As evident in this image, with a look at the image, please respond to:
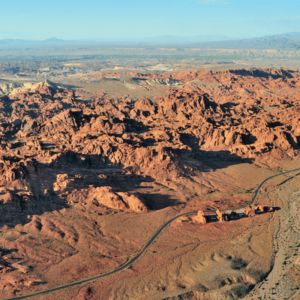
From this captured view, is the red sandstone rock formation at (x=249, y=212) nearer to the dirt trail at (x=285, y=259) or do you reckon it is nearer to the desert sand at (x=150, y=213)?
the desert sand at (x=150, y=213)

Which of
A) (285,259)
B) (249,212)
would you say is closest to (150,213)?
(249,212)

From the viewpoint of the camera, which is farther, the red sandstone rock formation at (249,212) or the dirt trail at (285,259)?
the red sandstone rock formation at (249,212)

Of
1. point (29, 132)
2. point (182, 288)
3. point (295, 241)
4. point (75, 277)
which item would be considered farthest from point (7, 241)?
point (29, 132)

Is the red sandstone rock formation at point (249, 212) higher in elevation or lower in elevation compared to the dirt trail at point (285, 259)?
higher

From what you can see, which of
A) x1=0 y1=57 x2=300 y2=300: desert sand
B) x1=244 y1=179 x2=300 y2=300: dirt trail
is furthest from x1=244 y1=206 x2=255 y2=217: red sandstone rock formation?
x1=244 y1=179 x2=300 y2=300: dirt trail

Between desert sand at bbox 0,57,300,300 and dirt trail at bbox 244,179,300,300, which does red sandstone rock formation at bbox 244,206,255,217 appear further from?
dirt trail at bbox 244,179,300,300

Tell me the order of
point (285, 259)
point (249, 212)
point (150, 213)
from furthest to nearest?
point (249, 212), point (150, 213), point (285, 259)

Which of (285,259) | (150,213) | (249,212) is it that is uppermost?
(150,213)

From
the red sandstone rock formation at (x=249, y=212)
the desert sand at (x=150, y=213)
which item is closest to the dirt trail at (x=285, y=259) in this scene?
the desert sand at (x=150, y=213)

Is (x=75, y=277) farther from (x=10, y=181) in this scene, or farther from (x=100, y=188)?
(x=10, y=181)

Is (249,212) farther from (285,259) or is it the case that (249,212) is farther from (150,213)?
(150,213)

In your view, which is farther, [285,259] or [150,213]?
[150,213]
